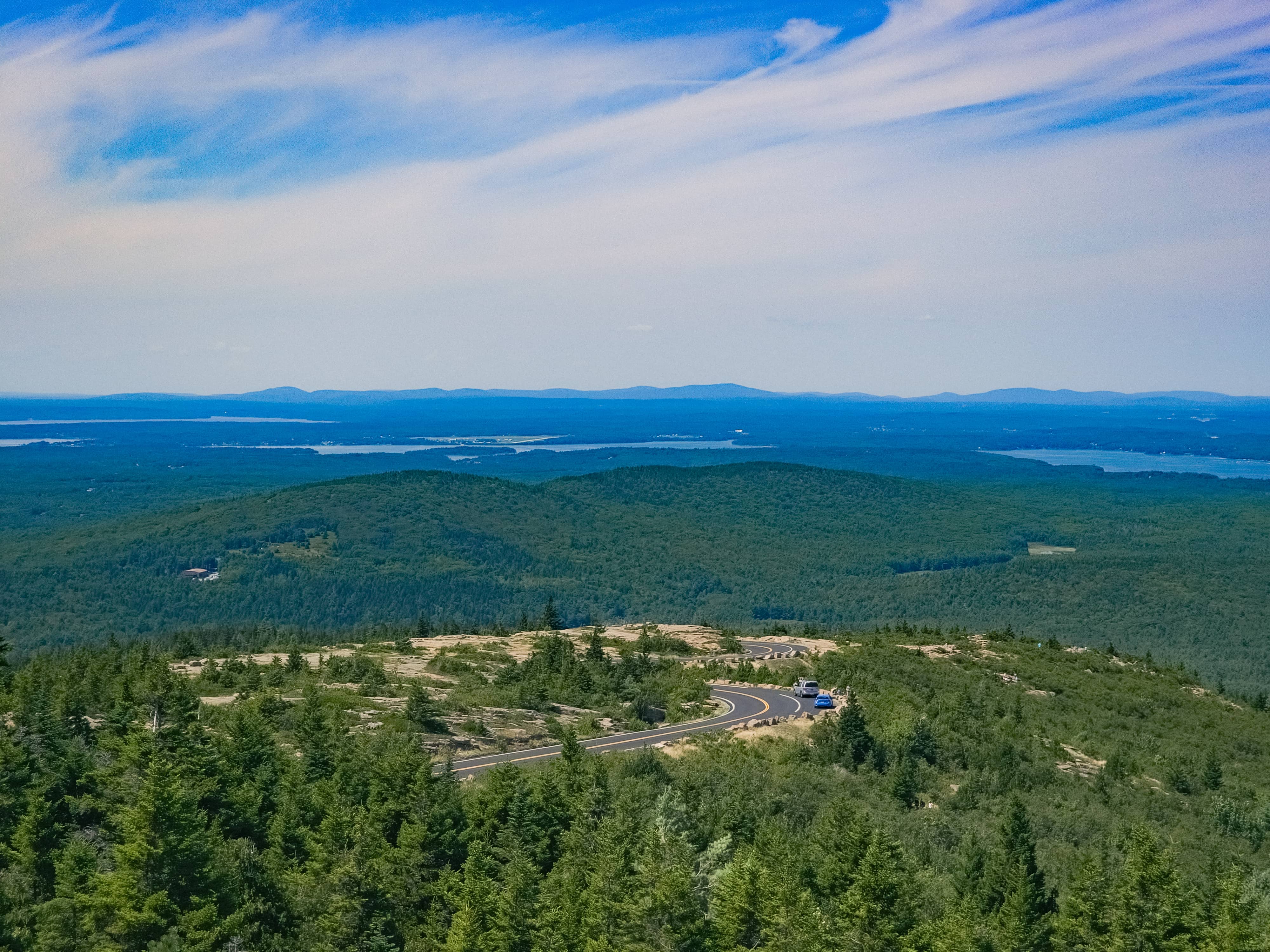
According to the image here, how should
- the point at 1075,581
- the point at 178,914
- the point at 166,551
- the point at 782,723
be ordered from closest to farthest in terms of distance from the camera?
the point at 178,914, the point at 782,723, the point at 1075,581, the point at 166,551

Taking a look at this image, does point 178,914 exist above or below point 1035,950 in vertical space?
above

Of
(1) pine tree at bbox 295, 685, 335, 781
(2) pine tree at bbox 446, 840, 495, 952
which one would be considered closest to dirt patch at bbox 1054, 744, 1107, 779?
(2) pine tree at bbox 446, 840, 495, 952

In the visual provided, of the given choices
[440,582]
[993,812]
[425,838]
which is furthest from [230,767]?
[440,582]

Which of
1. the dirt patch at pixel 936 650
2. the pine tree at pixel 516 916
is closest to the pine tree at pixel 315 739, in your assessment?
the pine tree at pixel 516 916

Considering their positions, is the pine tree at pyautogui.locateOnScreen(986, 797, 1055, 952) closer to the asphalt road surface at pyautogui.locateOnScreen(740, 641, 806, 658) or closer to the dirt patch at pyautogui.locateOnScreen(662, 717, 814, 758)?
the dirt patch at pyautogui.locateOnScreen(662, 717, 814, 758)

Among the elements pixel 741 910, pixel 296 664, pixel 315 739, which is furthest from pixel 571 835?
pixel 296 664

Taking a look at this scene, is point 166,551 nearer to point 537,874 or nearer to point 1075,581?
point 1075,581

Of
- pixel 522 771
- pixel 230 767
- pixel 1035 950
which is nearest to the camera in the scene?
pixel 1035 950
